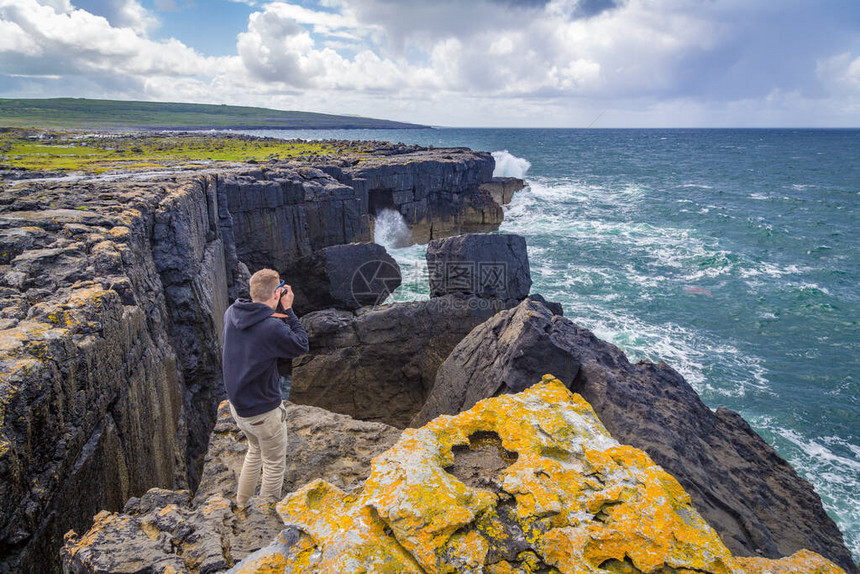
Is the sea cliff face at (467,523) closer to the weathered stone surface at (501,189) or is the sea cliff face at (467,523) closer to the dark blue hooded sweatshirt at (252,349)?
the dark blue hooded sweatshirt at (252,349)

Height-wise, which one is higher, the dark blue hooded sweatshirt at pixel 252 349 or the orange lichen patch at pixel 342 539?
the dark blue hooded sweatshirt at pixel 252 349

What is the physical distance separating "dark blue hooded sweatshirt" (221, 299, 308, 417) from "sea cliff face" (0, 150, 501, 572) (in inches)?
63.7

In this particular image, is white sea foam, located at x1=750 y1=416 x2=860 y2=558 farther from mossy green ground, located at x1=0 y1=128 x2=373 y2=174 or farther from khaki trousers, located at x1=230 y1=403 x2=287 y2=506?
mossy green ground, located at x1=0 y1=128 x2=373 y2=174

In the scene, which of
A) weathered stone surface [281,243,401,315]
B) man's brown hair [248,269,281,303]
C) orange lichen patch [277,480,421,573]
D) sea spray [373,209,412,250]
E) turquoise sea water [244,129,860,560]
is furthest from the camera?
sea spray [373,209,412,250]

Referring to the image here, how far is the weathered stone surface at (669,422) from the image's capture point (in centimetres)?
730

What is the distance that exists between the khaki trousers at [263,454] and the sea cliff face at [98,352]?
→ 159 cm

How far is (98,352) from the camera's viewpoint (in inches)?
224

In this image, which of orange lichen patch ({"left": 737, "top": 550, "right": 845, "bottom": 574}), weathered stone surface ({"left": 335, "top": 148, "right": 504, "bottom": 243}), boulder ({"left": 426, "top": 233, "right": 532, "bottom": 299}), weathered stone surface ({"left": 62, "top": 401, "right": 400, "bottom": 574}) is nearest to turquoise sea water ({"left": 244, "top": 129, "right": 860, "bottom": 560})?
weathered stone surface ({"left": 335, "top": 148, "right": 504, "bottom": 243})

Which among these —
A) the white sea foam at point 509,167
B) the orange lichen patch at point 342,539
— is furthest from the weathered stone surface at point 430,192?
the white sea foam at point 509,167

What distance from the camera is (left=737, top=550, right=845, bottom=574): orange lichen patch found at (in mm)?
3621

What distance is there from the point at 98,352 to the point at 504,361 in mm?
6448

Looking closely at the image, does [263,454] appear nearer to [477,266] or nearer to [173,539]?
[173,539]

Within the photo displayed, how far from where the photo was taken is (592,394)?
Answer: 8.66 m

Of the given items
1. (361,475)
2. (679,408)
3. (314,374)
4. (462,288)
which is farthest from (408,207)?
(361,475)
